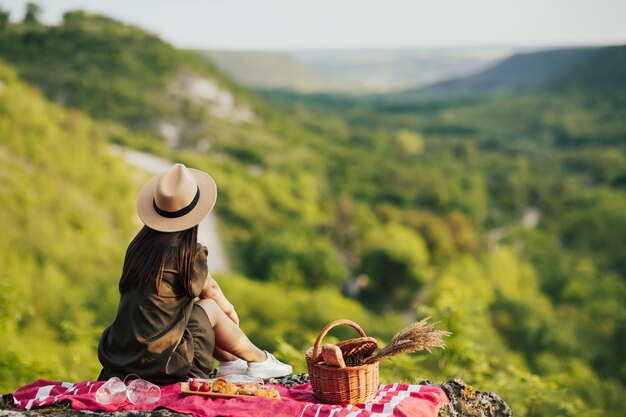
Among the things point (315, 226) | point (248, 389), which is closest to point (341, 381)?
point (248, 389)

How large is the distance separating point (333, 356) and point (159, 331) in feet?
4.25

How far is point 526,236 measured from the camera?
67.8 meters

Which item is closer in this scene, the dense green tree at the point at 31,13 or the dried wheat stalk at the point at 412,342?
the dried wheat stalk at the point at 412,342

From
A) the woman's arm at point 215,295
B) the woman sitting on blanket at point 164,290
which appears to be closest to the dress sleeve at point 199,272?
the woman sitting on blanket at point 164,290

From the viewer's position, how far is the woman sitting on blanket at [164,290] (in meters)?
4.78

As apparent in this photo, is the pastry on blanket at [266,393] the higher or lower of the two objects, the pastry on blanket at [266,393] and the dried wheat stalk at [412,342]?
the lower

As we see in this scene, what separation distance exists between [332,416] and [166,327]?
4.52 ft

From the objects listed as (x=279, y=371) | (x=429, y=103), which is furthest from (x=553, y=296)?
(x=429, y=103)

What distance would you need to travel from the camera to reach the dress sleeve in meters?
4.79

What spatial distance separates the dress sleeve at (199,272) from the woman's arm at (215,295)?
0.73 ft

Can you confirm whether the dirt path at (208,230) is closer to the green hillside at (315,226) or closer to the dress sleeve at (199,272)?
the green hillside at (315,226)

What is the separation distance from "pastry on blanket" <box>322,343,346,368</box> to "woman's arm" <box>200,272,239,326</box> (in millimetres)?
931

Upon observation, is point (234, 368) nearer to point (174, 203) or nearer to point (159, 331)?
point (159, 331)

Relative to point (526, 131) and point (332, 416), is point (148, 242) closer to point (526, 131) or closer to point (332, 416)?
point (332, 416)
